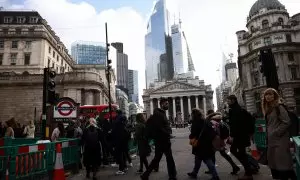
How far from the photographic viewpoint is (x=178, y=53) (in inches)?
6319

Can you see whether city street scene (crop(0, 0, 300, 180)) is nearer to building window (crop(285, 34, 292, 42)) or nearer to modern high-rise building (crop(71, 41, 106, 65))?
building window (crop(285, 34, 292, 42))

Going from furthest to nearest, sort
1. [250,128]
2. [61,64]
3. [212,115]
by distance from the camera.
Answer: [61,64], [212,115], [250,128]

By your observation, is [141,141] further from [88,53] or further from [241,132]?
[88,53]

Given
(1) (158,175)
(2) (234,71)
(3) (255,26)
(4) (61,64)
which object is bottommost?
(1) (158,175)

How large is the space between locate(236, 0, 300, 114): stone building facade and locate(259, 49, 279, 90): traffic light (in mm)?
39437

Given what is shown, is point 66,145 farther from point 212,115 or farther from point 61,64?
point 61,64

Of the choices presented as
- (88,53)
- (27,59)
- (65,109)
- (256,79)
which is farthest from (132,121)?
(88,53)

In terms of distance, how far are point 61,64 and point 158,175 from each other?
1966 inches

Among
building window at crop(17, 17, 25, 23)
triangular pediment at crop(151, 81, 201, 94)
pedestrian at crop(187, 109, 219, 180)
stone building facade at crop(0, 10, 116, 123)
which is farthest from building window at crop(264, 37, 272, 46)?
triangular pediment at crop(151, 81, 201, 94)

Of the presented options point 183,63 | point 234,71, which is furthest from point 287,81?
point 234,71

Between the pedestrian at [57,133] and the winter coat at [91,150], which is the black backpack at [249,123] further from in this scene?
the pedestrian at [57,133]

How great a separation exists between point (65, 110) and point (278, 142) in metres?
10.4

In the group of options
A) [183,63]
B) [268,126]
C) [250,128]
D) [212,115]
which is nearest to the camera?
[268,126]

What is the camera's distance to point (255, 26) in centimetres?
5359
